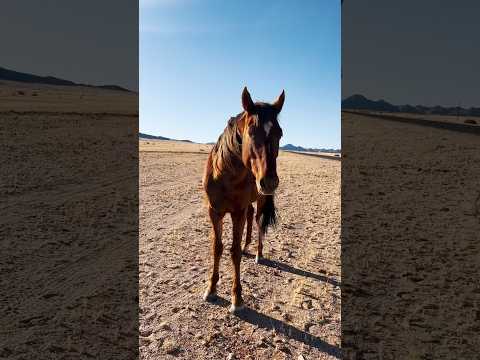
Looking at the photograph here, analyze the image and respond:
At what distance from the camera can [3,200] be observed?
7.61m

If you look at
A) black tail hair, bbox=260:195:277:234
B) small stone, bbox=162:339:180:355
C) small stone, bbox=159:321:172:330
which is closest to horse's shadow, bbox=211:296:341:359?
small stone, bbox=159:321:172:330

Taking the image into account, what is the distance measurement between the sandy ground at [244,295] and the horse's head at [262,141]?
5.43 feet

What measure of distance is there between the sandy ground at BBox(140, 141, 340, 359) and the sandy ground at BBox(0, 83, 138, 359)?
315 mm

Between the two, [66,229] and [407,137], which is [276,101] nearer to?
[66,229]

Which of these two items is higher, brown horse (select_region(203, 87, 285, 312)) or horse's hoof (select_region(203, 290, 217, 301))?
brown horse (select_region(203, 87, 285, 312))

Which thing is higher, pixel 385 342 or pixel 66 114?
pixel 66 114

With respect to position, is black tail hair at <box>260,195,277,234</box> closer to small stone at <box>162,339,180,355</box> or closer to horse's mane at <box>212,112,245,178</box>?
horse's mane at <box>212,112,245,178</box>

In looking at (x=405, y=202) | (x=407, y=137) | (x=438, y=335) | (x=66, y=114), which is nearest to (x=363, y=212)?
(x=405, y=202)

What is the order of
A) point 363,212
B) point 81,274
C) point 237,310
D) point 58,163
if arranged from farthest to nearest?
point 58,163 < point 363,212 < point 81,274 < point 237,310

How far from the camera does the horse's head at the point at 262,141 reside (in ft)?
9.41

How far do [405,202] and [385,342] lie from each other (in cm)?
813

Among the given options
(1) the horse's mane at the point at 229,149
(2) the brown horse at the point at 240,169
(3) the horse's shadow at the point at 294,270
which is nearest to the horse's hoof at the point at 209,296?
(2) the brown horse at the point at 240,169

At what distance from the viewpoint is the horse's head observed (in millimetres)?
2869

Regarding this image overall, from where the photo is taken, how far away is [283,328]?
3557 mm
